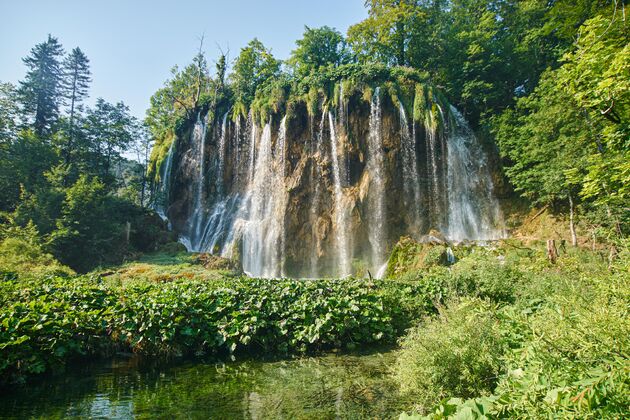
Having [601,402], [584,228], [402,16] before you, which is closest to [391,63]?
[402,16]

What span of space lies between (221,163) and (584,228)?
934 inches

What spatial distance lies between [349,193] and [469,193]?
25.5 feet

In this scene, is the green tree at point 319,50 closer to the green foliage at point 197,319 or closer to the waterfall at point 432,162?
the waterfall at point 432,162

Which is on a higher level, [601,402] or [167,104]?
[167,104]

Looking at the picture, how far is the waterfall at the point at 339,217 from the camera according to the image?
2159cm

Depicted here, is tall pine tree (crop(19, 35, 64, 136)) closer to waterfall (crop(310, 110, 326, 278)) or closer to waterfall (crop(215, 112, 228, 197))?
waterfall (crop(215, 112, 228, 197))

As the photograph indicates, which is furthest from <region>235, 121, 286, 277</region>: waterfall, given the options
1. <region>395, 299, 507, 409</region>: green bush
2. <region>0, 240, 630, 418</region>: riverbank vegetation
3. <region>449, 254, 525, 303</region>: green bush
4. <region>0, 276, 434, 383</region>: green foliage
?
<region>395, 299, 507, 409</region>: green bush

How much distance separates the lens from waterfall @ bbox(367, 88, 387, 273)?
21625 millimetres

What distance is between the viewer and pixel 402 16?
28.9 metres

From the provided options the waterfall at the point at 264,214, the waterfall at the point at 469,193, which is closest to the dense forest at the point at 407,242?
the waterfall at the point at 469,193

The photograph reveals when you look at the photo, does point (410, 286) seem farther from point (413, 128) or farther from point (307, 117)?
point (307, 117)

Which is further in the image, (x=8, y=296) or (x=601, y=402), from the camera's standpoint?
(x=8, y=296)

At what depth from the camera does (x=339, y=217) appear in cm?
2233

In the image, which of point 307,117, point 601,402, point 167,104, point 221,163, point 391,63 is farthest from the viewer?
point 167,104
